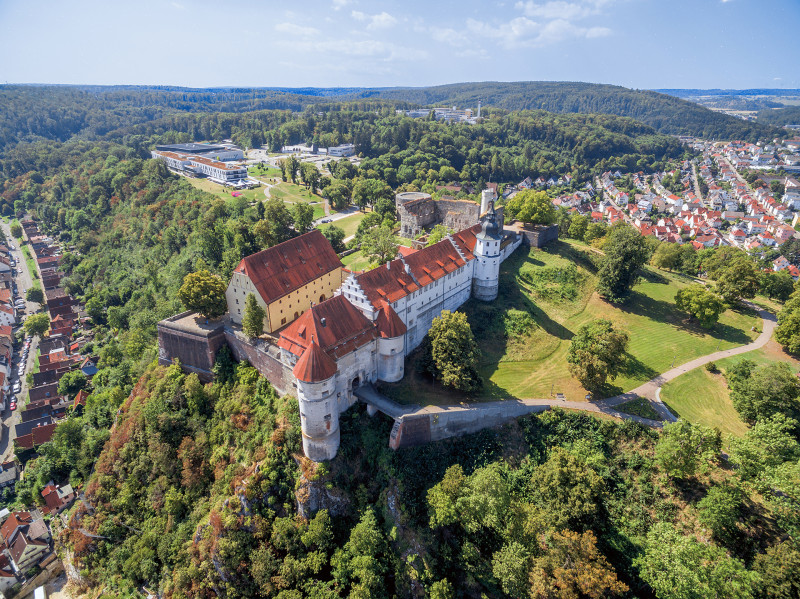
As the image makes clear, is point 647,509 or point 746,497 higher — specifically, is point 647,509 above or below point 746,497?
below

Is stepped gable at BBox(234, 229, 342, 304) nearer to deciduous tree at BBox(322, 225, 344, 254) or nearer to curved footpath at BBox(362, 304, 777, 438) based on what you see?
A: curved footpath at BBox(362, 304, 777, 438)

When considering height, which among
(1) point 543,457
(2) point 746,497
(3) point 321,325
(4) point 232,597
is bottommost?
Result: (4) point 232,597

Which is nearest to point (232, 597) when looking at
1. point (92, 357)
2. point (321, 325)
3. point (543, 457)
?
point (321, 325)

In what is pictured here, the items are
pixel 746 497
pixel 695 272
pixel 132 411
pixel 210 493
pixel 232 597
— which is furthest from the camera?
pixel 695 272

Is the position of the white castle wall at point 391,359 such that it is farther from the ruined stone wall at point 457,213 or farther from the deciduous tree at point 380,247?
the ruined stone wall at point 457,213

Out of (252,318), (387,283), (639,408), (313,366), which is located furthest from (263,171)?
(639,408)

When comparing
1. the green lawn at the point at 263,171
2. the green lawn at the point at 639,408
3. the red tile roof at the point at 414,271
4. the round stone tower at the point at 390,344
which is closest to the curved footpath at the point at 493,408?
the green lawn at the point at 639,408

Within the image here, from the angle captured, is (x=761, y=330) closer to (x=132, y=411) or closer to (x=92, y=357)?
(x=132, y=411)

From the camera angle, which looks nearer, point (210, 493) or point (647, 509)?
point (647, 509)
